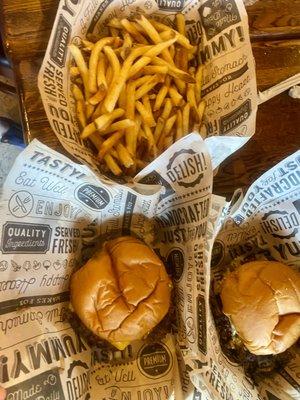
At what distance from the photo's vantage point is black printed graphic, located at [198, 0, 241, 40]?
1.39 m

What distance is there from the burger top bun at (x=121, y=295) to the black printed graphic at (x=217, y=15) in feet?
1.85

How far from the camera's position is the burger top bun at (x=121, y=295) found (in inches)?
50.4

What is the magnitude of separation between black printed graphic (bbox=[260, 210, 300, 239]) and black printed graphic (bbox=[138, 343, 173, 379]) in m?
0.39

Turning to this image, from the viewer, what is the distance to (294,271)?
1396mm

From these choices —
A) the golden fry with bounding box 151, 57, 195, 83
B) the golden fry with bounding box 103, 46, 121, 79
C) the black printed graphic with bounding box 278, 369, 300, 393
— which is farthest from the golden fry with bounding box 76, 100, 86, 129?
the black printed graphic with bounding box 278, 369, 300, 393

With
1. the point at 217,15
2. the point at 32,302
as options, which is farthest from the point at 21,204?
the point at 217,15

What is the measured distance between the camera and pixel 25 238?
3.98ft

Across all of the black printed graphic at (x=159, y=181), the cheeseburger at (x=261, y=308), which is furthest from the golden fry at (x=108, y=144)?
the cheeseburger at (x=261, y=308)

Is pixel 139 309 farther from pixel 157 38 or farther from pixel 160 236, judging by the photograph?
pixel 157 38

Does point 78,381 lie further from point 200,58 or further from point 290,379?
point 200,58

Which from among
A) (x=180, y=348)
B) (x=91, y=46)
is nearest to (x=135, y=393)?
(x=180, y=348)

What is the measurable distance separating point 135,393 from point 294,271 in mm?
471

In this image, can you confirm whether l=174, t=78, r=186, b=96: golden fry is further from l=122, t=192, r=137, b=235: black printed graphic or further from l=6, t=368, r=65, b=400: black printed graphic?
l=6, t=368, r=65, b=400: black printed graphic

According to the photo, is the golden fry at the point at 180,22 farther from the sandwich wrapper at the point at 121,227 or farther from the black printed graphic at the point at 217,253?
the black printed graphic at the point at 217,253
